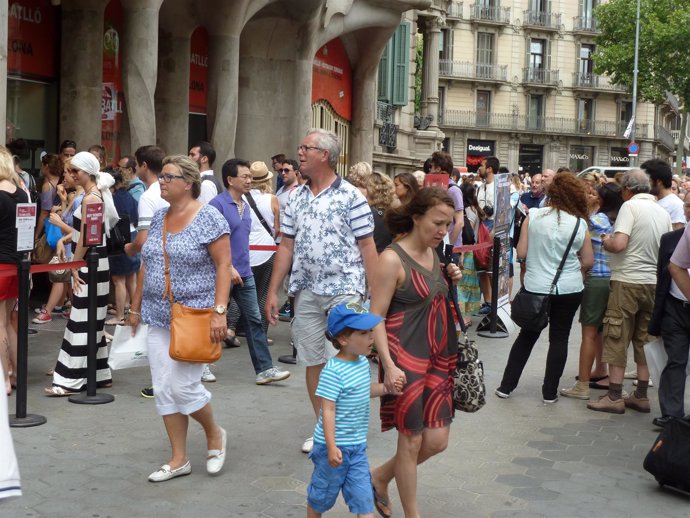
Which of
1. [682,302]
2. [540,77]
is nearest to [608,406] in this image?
[682,302]

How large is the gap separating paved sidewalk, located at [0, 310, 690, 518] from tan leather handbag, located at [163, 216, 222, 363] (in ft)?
2.43

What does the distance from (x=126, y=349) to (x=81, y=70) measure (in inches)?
300

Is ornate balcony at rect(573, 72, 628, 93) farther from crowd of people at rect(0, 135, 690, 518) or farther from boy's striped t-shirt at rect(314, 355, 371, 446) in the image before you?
boy's striped t-shirt at rect(314, 355, 371, 446)

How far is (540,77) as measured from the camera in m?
68.8

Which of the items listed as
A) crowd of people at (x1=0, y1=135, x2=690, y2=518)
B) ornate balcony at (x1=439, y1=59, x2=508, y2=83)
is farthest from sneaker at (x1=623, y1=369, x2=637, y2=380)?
ornate balcony at (x1=439, y1=59, x2=508, y2=83)

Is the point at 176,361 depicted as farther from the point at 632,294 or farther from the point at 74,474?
the point at 632,294

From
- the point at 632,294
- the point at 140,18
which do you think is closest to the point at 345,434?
the point at 632,294

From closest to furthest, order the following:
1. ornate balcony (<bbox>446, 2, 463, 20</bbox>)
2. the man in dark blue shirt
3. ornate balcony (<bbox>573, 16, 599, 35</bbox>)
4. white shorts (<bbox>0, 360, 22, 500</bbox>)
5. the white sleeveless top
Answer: white shorts (<bbox>0, 360, 22, 500</bbox>), the white sleeveless top, the man in dark blue shirt, ornate balcony (<bbox>446, 2, 463, 20</bbox>), ornate balcony (<bbox>573, 16, 599, 35</bbox>)

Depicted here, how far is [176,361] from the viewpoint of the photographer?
5.89 m

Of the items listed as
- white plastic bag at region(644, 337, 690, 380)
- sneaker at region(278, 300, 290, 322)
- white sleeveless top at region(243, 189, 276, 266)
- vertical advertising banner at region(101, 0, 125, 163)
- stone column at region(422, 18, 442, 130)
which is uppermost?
stone column at region(422, 18, 442, 130)

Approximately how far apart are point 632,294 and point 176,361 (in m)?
4.04

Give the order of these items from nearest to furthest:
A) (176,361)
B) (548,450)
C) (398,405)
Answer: (398,405) < (176,361) < (548,450)

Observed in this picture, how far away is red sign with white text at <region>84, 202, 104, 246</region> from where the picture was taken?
774 cm

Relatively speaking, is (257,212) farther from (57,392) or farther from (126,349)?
(126,349)
